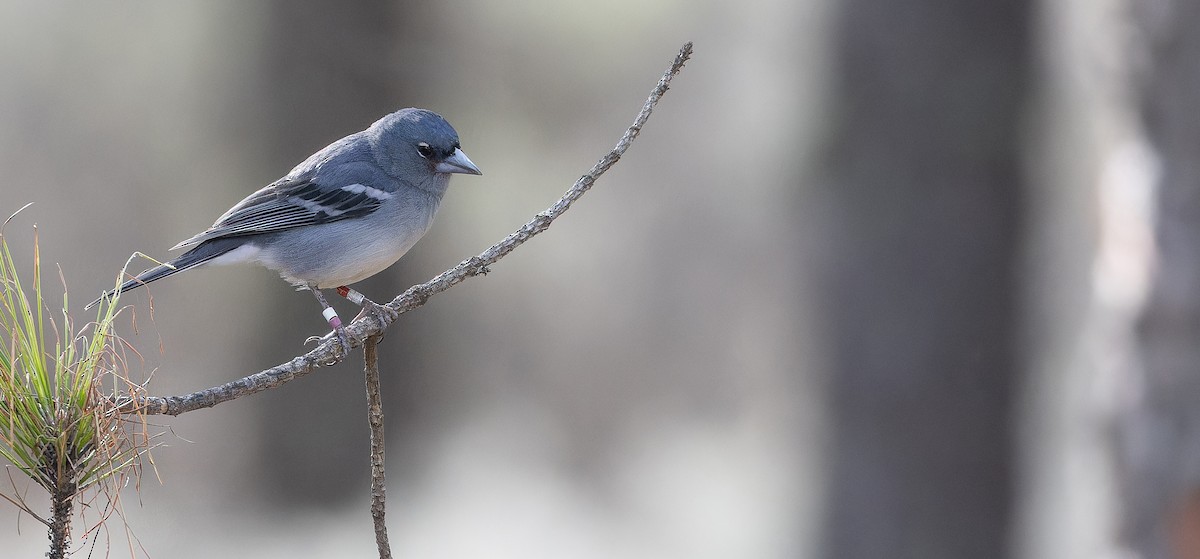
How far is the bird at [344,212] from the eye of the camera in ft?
6.72

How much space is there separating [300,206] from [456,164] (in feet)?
1.78

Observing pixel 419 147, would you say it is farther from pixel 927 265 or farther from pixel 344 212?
pixel 927 265

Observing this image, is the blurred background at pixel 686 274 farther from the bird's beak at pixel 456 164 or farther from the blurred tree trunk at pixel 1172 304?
the bird's beak at pixel 456 164

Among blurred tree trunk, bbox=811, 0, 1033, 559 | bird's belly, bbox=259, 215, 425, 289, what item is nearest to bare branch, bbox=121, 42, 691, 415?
Answer: bird's belly, bbox=259, 215, 425, 289

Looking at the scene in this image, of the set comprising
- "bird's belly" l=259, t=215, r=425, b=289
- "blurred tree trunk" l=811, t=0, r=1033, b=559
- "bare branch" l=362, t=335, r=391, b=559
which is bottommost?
"bare branch" l=362, t=335, r=391, b=559

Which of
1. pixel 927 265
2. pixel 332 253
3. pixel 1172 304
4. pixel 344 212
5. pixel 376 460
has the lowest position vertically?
pixel 376 460

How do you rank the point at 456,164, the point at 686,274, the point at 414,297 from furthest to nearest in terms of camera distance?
the point at 686,274
the point at 456,164
the point at 414,297

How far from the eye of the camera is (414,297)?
4.00ft

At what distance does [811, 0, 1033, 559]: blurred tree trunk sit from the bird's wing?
2.68m

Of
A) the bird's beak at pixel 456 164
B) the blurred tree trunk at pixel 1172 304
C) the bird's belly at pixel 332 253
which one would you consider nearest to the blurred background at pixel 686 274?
the blurred tree trunk at pixel 1172 304

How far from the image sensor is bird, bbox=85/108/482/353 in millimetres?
2049

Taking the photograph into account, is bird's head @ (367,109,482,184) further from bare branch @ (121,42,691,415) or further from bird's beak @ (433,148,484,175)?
bare branch @ (121,42,691,415)

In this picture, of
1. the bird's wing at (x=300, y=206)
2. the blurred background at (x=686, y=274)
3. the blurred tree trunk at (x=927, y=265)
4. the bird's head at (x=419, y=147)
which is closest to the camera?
the bird's head at (x=419, y=147)

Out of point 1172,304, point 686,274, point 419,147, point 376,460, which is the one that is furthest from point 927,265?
point 686,274
